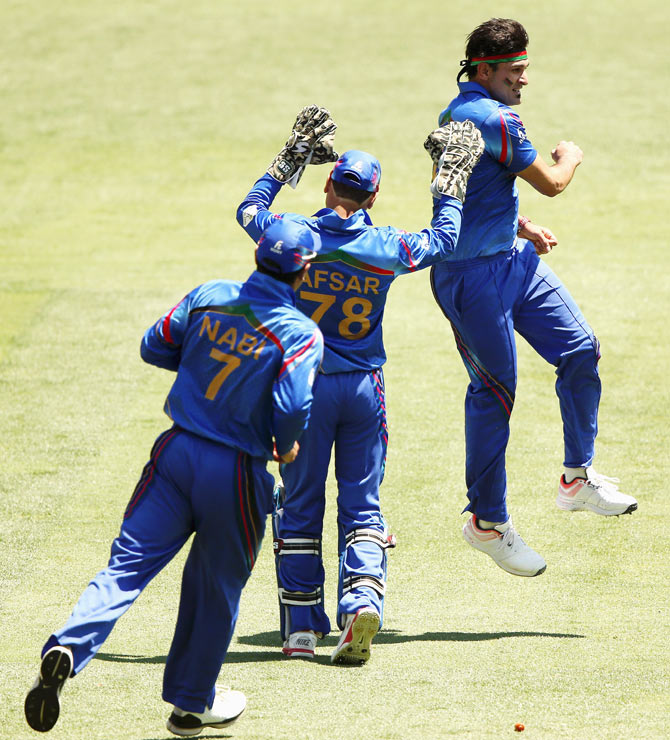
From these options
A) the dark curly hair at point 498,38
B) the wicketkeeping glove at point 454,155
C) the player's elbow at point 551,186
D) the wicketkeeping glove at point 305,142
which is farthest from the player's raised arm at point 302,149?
the player's elbow at point 551,186

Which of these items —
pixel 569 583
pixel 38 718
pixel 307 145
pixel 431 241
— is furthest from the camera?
pixel 569 583

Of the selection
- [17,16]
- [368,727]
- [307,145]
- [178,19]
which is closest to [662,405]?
[307,145]

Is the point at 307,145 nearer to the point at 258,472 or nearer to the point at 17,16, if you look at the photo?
the point at 258,472

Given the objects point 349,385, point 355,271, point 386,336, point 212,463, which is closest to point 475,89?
point 355,271

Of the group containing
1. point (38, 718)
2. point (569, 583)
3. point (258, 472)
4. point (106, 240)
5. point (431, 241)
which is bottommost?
point (106, 240)

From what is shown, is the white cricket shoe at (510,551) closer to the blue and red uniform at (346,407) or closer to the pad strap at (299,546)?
the blue and red uniform at (346,407)

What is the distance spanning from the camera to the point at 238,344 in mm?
4285

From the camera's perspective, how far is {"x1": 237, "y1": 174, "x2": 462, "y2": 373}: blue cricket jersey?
5414 millimetres

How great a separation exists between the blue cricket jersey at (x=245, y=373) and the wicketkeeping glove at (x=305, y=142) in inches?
73.4

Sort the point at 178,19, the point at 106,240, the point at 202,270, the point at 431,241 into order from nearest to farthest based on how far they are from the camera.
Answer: the point at 431,241
the point at 202,270
the point at 106,240
the point at 178,19

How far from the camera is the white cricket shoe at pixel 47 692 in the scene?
3.98m

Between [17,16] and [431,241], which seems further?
[17,16]

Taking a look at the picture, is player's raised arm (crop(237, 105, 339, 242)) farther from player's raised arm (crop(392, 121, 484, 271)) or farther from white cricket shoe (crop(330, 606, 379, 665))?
white cricket shoe (crop(330, 606, 379, 665))

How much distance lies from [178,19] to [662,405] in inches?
609
